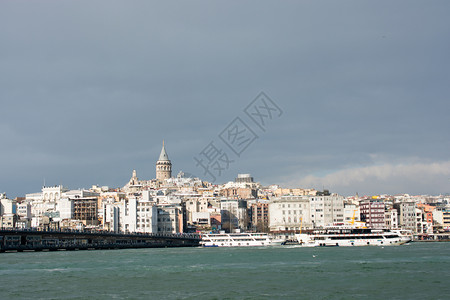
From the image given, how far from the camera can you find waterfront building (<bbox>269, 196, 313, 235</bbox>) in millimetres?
140000

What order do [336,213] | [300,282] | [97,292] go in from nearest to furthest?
[97,292] → [300,282] → [336,213]

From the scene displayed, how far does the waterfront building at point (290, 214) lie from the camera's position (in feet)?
459

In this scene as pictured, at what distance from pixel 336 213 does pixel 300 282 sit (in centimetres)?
9481

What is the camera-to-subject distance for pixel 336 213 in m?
136

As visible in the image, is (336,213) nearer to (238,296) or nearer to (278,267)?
(278,267)

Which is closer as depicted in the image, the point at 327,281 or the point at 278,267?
the point at 327,281

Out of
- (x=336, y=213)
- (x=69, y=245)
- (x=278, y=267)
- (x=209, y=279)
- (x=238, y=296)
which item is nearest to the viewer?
(x=238, y=296)

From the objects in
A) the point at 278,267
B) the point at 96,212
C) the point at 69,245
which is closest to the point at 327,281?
the point at 278,267

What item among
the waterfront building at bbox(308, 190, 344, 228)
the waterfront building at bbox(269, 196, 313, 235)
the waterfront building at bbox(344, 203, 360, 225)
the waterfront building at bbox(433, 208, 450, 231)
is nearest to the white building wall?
the waterfront building at bbox(269, 196, 313, 235)

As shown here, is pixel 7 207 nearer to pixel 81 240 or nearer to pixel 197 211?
pixel 81 240

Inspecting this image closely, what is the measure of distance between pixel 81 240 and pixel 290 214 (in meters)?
44.8

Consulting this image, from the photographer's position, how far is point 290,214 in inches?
5595

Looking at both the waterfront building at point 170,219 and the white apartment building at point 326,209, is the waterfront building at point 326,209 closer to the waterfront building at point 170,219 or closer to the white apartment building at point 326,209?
the white apartment building at point 326,209

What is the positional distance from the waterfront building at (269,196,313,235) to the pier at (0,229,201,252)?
20.0 m
